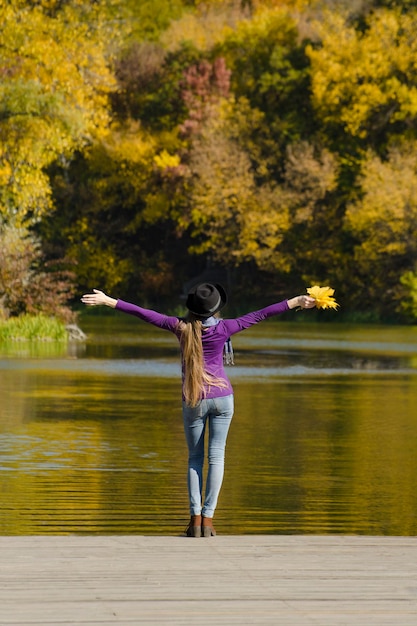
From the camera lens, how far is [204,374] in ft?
34.4

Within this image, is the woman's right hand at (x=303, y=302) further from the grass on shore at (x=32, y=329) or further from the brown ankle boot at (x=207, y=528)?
the grass on shore at (x=32, y=329)

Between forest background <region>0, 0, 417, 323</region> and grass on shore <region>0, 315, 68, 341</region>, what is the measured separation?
15401mm

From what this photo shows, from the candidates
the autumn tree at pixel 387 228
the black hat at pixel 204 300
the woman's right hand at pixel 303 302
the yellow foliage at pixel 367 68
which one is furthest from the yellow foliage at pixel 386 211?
the black hat at pixel 204 300

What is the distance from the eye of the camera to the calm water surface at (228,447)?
40.6ft

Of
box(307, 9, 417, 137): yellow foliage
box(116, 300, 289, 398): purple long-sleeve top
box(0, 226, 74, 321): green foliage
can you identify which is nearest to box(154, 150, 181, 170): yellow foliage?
box(307, 9, 417, 137): yellow foliage

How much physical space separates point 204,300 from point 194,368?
0.45 metres

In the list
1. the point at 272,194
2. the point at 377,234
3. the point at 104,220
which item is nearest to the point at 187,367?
the point at 377,234

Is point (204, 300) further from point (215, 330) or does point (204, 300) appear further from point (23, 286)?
point (23, 286)

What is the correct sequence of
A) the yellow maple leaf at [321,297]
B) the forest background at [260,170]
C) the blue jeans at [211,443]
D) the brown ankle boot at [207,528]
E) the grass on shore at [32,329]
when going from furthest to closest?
the forest background at [260,170] → the grass on shore at [32,329] → the blue jeans at [211,443] → the brown ankle boot at [207,528] → the yellow maple leaf at [321,297]

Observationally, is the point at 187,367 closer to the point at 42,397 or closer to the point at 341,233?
the point at 42,397

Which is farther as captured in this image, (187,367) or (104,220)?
(104,220)

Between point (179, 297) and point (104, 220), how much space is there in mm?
5966
